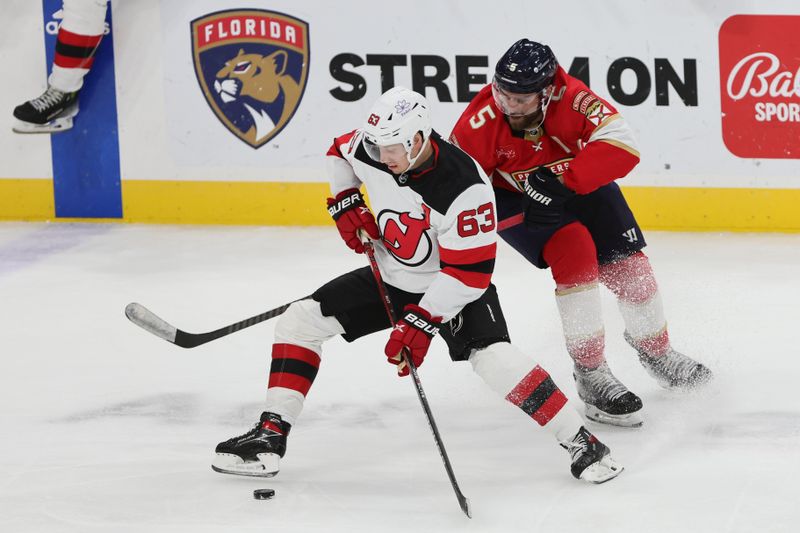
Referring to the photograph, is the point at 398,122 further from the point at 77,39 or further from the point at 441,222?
the point at 77,39

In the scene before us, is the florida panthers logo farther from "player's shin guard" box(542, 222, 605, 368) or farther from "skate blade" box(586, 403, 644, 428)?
"skate blade" box(586, 403, 644, 428)

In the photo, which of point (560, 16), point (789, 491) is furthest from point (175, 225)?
point (789, 491)

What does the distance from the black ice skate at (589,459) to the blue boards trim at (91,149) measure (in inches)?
138

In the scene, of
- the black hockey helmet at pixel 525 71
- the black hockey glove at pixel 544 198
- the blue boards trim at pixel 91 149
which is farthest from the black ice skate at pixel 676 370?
the blue boards trim at pixel 91 149

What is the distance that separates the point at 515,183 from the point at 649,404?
29.2 inches

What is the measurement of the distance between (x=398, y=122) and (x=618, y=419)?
1112 millimetres

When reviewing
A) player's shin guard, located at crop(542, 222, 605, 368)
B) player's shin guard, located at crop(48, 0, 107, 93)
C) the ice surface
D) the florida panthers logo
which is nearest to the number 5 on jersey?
player's shin guard, located at crop(542, 222, 605, 368)

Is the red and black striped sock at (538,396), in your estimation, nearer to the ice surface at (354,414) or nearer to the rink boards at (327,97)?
the ice surface at (354,414)

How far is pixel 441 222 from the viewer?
325 centimetres

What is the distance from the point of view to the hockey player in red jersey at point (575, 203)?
11.9ft

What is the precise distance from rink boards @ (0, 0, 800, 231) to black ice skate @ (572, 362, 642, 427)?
216 cm

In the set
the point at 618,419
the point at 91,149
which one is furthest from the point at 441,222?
the point at 91,149

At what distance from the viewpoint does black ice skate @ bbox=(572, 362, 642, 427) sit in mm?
3732

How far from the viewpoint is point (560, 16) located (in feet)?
19.0
